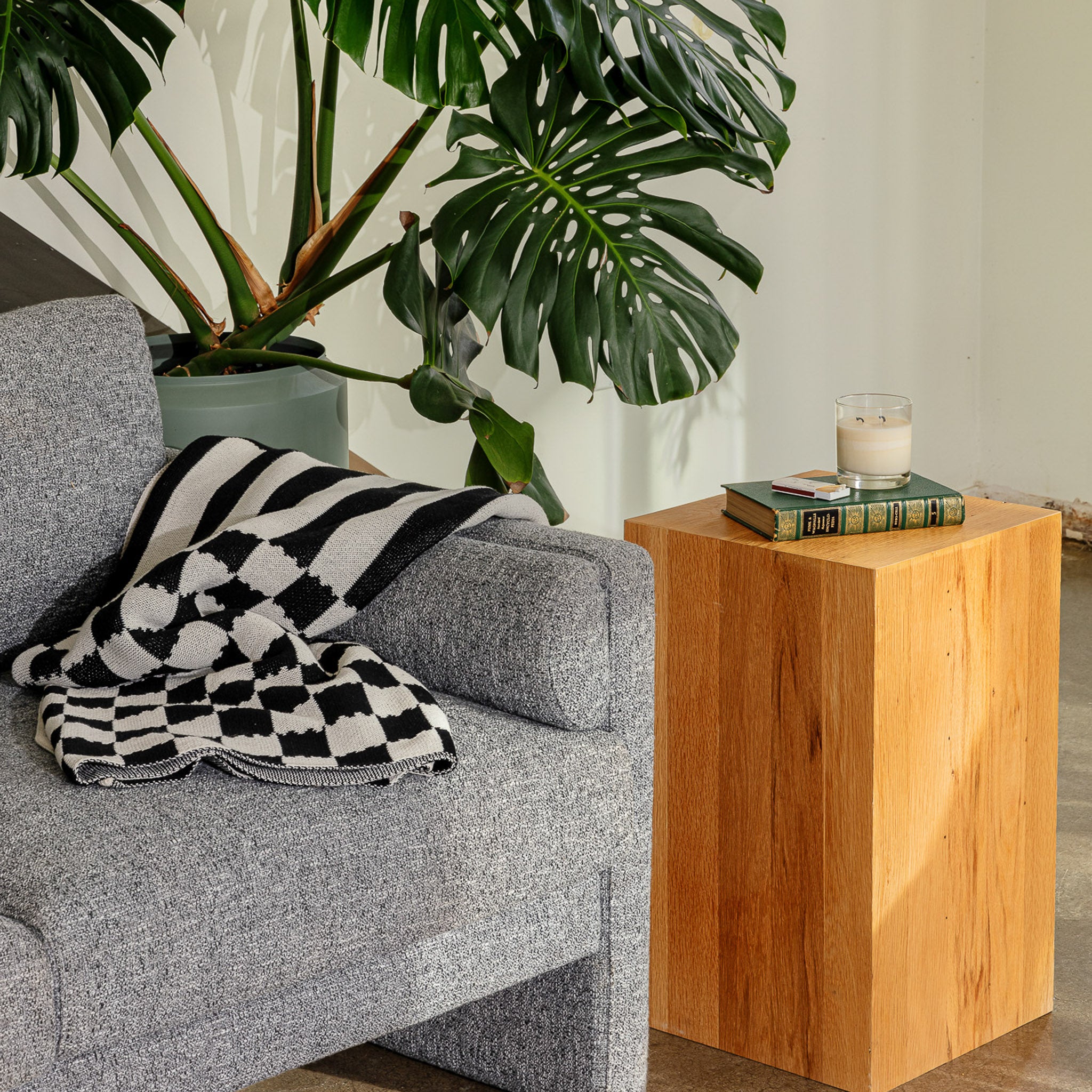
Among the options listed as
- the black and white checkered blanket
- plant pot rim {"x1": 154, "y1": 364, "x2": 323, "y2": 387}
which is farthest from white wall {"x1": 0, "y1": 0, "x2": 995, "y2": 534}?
the black and white checkered blanket

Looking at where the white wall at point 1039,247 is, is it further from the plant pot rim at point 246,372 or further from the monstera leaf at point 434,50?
the monstera leaf at point 434,50

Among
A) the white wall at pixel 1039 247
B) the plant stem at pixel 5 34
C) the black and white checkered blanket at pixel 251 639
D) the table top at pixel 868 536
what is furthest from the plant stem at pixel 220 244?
the white wall at pixel 1039 247

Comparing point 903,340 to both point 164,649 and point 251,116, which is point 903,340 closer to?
point 251,116

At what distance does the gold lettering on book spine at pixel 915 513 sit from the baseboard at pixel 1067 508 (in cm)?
221

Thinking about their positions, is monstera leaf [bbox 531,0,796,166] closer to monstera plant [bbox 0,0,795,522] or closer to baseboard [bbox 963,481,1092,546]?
monstera plant [bbox 0,0,795,522]

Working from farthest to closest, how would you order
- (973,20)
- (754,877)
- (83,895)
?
(973,20) < (754,877) < (83,895)

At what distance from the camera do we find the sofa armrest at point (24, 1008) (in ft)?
3.03

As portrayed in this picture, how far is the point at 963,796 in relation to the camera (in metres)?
1.46

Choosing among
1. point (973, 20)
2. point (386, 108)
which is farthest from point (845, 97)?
point (386, 108)

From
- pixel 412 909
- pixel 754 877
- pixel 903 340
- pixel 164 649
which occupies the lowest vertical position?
pixel 754 877

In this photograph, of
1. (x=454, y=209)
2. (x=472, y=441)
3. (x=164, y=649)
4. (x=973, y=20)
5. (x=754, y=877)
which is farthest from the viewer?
(x=973, y=20)

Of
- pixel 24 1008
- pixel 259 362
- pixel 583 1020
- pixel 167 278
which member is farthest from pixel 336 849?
pixel 167 278

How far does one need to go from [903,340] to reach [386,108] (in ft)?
5.34

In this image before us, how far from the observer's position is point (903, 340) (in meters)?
3.70
